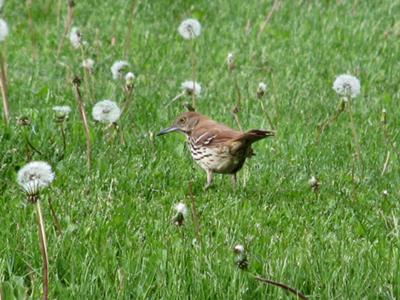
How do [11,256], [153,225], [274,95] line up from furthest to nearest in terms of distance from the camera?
1. [274,95]
2. [153,225]
3. [11,256]

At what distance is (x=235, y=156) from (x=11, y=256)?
5.89 ft

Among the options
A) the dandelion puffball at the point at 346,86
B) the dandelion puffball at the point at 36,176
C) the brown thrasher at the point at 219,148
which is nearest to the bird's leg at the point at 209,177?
the brown thrasher at the point at 219,148

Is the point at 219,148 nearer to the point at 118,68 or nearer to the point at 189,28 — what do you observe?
the point at 118,68

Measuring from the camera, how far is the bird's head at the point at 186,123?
Result: 628 centimetres

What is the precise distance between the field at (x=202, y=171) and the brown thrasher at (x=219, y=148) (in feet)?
0.47

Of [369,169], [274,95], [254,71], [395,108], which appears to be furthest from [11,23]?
[369,169]

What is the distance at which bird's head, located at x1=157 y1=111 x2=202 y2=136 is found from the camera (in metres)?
6.28

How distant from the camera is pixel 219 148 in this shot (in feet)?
18.6

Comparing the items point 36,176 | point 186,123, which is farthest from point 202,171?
point 36,176

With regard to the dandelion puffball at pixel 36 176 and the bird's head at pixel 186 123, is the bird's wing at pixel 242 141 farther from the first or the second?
the dandelion puffball at pixel 36 176

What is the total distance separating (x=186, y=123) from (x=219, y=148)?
A: 0.71 m

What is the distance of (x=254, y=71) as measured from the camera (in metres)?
8.97

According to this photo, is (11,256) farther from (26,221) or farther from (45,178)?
(45,178)

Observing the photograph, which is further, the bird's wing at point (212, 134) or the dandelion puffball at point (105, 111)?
the dandelion puffball at point (105, 111)
